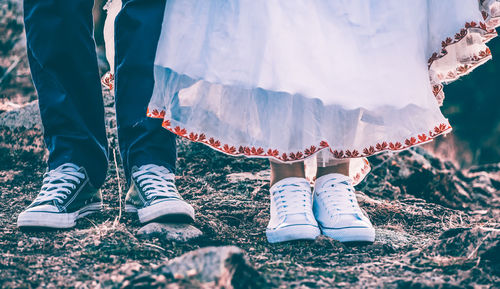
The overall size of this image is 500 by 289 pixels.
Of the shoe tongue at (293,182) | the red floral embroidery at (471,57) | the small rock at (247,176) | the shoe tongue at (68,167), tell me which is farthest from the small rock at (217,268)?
the small rock at (247,176)

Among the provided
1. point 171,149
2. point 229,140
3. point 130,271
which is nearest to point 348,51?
point 229,140

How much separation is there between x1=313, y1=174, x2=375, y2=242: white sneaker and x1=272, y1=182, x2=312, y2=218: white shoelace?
0.04 meters

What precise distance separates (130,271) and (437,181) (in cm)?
166

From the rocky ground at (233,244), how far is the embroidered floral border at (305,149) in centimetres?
23

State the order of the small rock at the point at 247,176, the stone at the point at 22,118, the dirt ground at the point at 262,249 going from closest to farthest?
the dirt ground at the point at 262,249 < the small rock at the point at 247,176 < the stone at the point at 22,118

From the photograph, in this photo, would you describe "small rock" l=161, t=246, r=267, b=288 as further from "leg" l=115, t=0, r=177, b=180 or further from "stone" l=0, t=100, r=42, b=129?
"stone" l=0, t=100, r=42, b=129

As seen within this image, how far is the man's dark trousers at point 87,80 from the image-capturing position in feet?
4.14

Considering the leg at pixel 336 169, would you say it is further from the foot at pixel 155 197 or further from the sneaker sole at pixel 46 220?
the sneaker sole at pixel 46 220

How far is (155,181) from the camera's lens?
1.26 m

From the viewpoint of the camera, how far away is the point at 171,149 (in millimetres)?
1364

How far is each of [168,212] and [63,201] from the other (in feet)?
1.04

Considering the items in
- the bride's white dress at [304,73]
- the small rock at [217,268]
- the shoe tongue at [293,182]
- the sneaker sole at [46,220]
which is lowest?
the sneaker sole at [46,220]

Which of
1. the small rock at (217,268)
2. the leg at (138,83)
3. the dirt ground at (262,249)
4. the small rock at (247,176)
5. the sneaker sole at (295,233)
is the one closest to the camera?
the small rock at (217,268)

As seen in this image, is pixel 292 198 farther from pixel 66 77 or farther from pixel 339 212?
pixel 66 77
